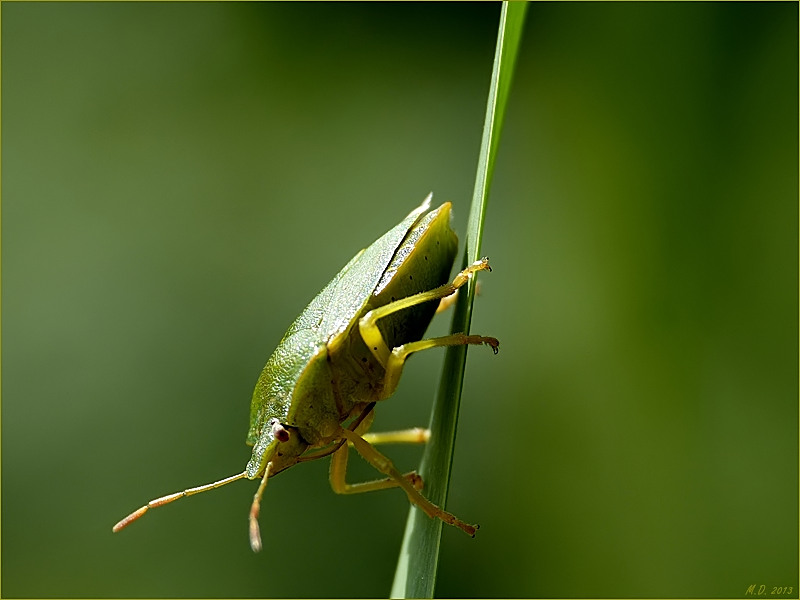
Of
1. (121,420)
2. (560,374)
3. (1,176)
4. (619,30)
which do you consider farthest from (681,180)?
(1,176)

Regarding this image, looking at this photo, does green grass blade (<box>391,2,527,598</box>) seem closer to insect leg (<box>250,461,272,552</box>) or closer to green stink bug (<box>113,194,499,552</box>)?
green stink bug (<box>113,194,499,552</box>)

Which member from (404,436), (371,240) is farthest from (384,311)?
(371,240)

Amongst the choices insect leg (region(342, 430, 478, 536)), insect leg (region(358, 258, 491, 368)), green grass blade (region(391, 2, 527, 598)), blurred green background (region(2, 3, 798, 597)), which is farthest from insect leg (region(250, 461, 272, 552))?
blurred green background (region(2, 3, 798, 597))

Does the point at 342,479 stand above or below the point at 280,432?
below

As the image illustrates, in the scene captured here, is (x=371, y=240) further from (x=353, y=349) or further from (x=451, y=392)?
(x=451, y=392)

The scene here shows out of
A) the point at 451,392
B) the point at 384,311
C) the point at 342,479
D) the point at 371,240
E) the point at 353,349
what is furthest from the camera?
the point at 371,240

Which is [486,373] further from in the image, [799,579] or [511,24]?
[511,24]

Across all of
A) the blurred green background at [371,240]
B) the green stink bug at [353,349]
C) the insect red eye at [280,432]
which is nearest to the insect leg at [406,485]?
the green stink bug at [353,349]
